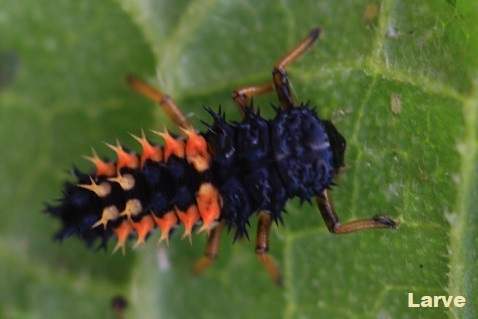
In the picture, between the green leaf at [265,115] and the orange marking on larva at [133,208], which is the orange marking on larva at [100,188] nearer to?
the orange marking on larva at [133,208]

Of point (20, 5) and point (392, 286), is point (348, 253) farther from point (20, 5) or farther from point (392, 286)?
point (20, 5)

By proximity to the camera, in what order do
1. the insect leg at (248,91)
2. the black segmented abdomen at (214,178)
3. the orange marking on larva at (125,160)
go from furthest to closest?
the insect leg at (248,91)
the orange marking on larva at (125,160)
the black segmented abdomen at (214,178)

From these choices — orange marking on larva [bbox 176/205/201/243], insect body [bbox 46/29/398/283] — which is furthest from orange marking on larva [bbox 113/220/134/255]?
orange marking on larva [bbox 176/205/201/243]

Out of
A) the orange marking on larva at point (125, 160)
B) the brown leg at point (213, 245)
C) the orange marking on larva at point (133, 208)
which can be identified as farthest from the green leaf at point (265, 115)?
the orange marking on larva at point (133, 208)

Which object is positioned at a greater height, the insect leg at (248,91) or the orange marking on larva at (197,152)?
the insect leg at (248,91)

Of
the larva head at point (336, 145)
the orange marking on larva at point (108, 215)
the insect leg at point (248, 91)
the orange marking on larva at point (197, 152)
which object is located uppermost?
the insect leg at point (248, 91)

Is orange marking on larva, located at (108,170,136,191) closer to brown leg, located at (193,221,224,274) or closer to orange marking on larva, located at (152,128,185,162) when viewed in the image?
orange marking on larva, located at (152,128,185,162)

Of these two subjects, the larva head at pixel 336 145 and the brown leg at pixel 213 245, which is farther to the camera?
the brown leg at pixel 213 245

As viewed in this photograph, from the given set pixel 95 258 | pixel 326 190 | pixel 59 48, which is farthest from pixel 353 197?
pixel 59 48
